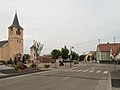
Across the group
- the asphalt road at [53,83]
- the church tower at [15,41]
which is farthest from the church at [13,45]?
the asphalt road at [53,83]

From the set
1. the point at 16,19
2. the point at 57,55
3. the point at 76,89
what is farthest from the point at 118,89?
the point at 57,55

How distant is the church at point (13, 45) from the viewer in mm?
86438

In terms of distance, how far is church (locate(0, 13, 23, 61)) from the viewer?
8644cm

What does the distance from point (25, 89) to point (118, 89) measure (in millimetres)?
5457

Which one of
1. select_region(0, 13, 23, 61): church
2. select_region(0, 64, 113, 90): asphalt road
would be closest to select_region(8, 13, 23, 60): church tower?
select_region(0, 13, 23, 61): church

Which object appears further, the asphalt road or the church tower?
the church tower

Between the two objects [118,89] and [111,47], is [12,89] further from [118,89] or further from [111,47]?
[111,47]

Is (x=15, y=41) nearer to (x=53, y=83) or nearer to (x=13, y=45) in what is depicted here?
(x=13, y=45)


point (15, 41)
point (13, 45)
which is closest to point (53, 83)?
point (15, 41)

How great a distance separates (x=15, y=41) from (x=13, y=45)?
1.74 m

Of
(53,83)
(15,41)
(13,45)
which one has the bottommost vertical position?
(53,83)

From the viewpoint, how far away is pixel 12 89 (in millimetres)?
12891

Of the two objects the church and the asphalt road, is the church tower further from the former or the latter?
the asphalt road

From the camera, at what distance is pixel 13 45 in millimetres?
86938
